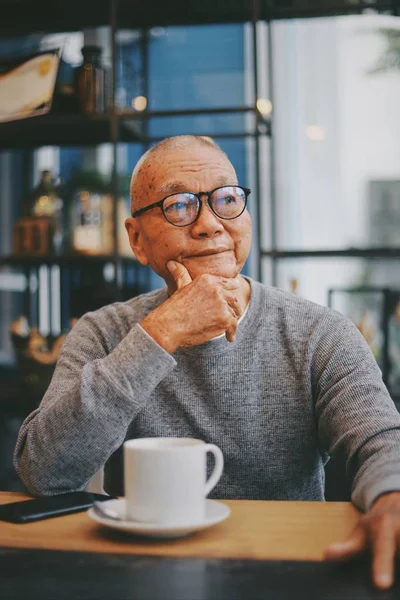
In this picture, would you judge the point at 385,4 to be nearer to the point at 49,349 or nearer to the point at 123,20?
the point at 123,20

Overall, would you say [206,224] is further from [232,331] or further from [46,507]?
[46,507]

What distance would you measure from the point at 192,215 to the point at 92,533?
655 millimetres

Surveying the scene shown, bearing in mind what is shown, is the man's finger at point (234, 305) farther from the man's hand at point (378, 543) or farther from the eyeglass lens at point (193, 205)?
the man's hand at point (378, 543)

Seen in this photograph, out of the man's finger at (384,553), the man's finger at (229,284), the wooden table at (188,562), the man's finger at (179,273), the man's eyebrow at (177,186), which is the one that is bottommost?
the wooden table at (188,562)

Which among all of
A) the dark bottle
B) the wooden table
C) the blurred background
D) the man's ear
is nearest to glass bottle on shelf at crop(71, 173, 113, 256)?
the blurred background

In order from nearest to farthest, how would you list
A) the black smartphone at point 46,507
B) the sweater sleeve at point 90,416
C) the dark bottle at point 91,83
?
1. the black smartphone at point 46,507
2. the sweater sleeve at point 90,416
3. the dark bottle at point 91,83

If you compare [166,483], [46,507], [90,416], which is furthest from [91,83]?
[166,483]

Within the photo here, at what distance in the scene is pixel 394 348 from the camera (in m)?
3.06

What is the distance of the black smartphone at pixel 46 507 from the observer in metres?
0.97

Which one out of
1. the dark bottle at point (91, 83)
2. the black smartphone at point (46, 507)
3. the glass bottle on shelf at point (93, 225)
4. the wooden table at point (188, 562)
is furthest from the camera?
the glass bottle on shelf at point (93, 225)

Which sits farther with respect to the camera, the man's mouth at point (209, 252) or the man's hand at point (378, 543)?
the man's mouth at point (209, 252)

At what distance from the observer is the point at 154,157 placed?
1467 millimetres

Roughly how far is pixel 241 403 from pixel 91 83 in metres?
1.90

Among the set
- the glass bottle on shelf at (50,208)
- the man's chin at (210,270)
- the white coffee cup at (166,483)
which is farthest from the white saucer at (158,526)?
the glass bottle on shelf at (50,208)
